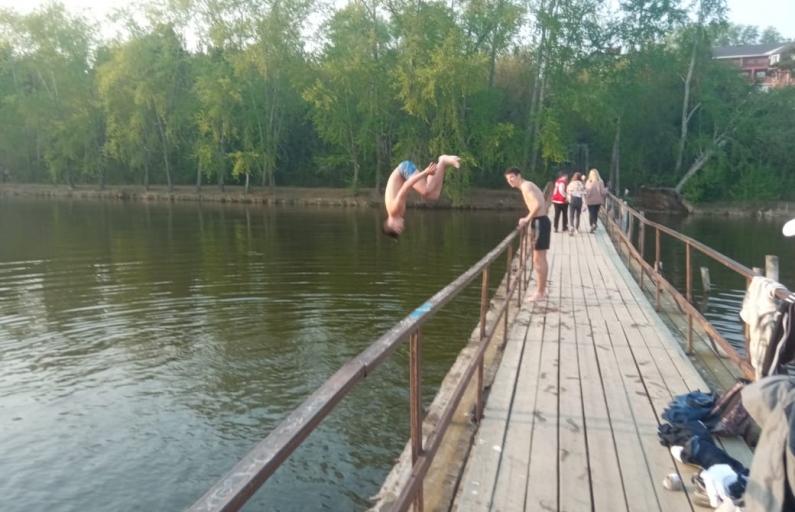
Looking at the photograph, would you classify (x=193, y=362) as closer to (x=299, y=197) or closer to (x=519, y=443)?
(x=519, y=443)

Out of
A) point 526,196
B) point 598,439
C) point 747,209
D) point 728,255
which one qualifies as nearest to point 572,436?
point 598,439

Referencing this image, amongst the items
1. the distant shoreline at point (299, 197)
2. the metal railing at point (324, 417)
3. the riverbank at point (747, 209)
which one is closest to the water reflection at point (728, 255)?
the riverbank at point (747, 209)

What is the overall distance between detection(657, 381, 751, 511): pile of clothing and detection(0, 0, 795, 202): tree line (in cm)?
3534

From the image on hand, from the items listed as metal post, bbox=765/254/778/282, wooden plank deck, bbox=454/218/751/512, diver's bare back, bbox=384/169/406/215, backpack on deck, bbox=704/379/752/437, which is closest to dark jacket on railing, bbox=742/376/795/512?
wooden plank deck, bbox=454/218/751/512

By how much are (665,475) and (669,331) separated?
4.03m

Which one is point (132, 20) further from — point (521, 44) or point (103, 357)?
point (103, 357)

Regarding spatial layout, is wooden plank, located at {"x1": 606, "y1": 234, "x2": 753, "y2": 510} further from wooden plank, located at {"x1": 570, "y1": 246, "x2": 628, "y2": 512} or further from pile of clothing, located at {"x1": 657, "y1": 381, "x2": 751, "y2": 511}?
wooden plank, located at {"x1": 570, "y1": 246, "x2": 628, "y2": 512}


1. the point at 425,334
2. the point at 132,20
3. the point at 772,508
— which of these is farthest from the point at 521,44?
the point at 772,508

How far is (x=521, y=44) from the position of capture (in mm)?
43750

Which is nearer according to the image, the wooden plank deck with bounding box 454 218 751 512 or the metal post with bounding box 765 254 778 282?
the wooden plank deck with bounding box 454 218 751 512

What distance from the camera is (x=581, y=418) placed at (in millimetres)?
4766

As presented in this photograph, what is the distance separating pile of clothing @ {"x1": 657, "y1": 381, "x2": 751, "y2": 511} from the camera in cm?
339

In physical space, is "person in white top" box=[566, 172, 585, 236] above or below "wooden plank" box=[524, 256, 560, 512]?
above

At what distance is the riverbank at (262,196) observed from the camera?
1661 inches
